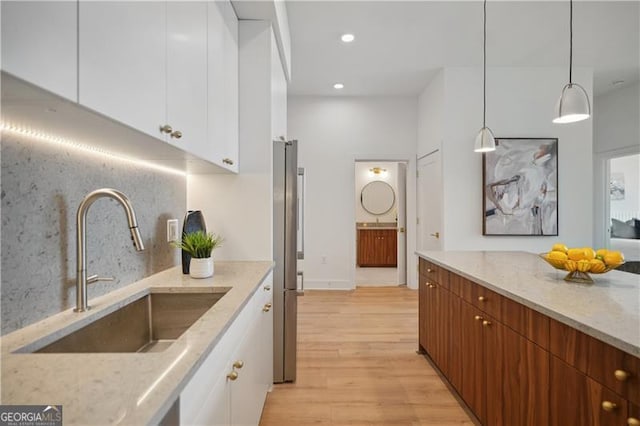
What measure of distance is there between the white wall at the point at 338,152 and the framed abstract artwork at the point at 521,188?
137cm

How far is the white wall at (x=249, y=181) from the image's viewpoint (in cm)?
214

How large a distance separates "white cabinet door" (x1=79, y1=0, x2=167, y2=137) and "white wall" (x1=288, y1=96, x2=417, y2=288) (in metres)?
4.01

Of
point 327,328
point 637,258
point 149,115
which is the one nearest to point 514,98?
point 637,258

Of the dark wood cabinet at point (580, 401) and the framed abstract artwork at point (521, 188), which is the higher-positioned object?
the framed abstract artwork at point (521, 188)

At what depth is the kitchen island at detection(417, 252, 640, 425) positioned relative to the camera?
956mm

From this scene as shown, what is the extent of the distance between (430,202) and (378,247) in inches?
112

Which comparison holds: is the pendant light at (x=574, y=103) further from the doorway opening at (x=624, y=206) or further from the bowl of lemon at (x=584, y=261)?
the doorway opening at (x=624, y=206)

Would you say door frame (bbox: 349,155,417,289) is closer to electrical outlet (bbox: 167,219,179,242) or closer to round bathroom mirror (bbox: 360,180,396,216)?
round bathroom mirror (bbox: 360,180,396,216)

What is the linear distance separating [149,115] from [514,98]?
434 cm

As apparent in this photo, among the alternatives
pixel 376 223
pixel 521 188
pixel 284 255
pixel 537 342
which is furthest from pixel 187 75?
pixel 376 223

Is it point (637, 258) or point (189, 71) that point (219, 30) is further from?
point (637, 258)

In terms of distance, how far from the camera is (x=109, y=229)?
138 centimetres

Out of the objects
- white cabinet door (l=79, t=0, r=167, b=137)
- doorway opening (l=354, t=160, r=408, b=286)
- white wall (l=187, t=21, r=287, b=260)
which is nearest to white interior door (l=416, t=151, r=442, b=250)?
doorway opening (l=354, t=160, r=408, b=286)

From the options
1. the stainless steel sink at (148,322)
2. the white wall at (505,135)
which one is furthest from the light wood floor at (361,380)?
the white wall at (505,135)
